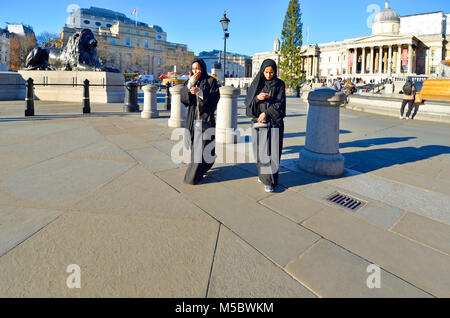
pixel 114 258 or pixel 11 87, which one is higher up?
pixel 11 87

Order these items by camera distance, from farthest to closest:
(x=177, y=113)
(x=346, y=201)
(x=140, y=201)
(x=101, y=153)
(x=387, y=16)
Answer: (x=387, y=16), (x=177, y=113), (x=101, y=153), (x=346, y=201), (x=140, y=201)

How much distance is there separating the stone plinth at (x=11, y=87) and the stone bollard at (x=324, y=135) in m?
19.5

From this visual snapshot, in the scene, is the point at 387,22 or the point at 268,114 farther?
the point at 387,22

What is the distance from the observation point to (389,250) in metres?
2.58

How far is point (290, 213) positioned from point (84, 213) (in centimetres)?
240

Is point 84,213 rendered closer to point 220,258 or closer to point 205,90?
point 220,258

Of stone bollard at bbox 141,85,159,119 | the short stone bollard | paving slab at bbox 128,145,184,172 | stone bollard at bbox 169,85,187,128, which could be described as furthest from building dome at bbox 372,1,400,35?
paving slab at bbox 128,145,184,172

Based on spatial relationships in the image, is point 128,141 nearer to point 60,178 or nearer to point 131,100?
point 60,178

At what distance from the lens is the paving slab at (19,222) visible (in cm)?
252

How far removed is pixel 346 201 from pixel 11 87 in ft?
71.1

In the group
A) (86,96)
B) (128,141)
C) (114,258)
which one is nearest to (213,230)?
(114,258)

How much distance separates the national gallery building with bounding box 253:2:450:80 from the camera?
6762 cm

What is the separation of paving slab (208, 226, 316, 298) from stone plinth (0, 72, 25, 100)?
67.3 ft

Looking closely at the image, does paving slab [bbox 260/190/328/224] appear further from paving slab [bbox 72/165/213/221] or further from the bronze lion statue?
the bronze lion statue
